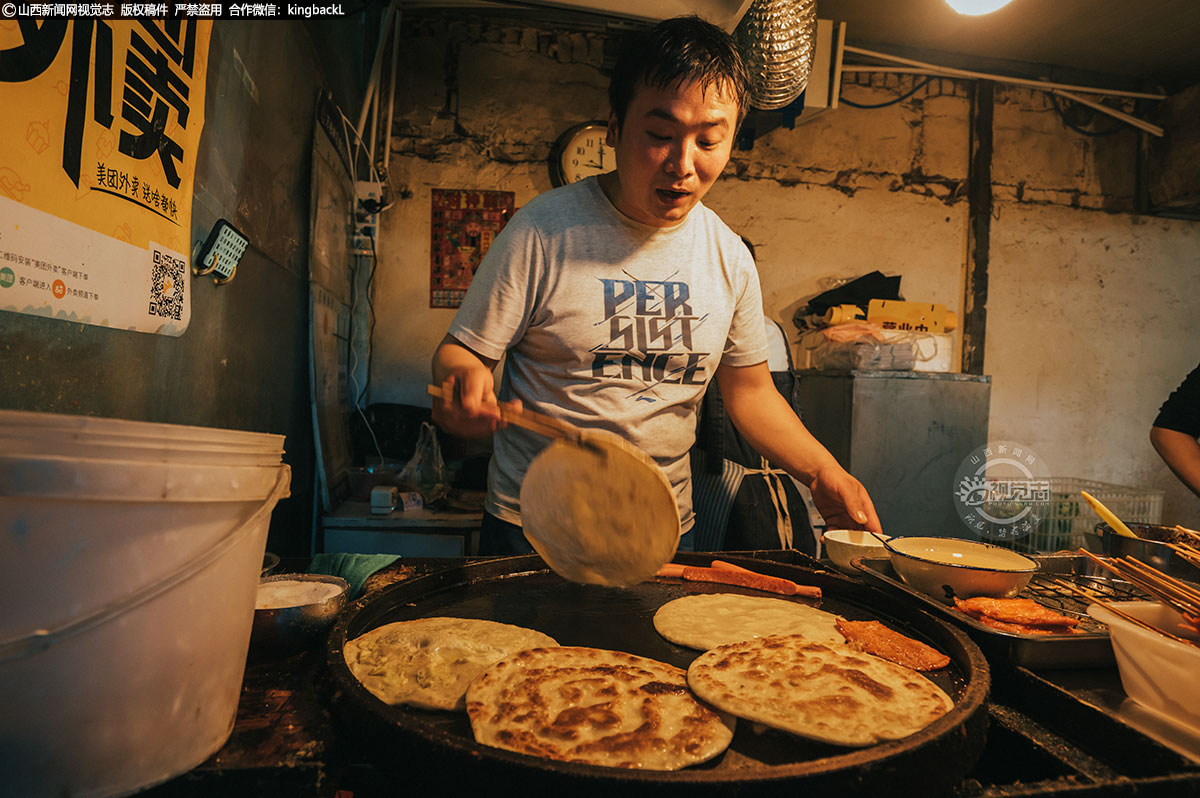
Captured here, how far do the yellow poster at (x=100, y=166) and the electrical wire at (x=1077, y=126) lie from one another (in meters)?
6.31

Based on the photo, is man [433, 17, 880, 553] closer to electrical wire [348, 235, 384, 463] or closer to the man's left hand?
the man's left hand

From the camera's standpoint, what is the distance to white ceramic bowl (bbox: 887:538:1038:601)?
4.17 feet

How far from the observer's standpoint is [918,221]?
17.2ft

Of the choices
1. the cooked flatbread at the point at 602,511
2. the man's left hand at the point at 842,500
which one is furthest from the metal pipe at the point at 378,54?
the man's left hand at the point at 842,500

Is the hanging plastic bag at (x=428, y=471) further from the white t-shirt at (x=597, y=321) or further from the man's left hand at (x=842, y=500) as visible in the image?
the man's left hand at (x=842, y=500)

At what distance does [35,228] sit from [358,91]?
3.36 metres

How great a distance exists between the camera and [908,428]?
429 cm

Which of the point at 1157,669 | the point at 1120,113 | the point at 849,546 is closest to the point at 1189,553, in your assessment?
the point at 1157,669

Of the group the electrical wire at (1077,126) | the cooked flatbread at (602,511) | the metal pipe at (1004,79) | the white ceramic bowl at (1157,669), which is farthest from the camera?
the electrical wire at (1077,126)

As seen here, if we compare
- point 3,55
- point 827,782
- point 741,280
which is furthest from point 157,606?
point 741,280

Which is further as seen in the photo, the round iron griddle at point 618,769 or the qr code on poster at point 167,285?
the qr code on poster at point 167,285

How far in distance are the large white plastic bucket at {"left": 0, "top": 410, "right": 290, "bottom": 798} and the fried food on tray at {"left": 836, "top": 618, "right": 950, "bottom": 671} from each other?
1.08 m

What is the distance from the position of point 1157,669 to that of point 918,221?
16.5ft

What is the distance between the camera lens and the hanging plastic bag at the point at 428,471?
11.3 feet
